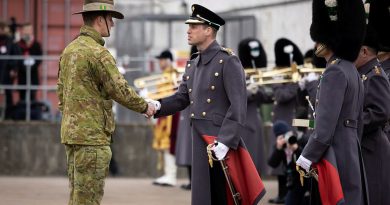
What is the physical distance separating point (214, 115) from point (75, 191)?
124cm

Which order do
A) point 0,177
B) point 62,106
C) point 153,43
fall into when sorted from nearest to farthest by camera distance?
point 62,106 < point 0,177 < point 153,43

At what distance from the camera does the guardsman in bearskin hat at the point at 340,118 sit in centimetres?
866

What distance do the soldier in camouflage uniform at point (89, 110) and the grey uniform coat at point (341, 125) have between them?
55.3 inches

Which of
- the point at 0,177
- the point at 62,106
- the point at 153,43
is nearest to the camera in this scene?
the point at 62,106

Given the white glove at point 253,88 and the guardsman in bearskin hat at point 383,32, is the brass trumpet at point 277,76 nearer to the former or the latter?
the white glove at point 253,88

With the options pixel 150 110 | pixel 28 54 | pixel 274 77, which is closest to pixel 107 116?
pixel 150 110

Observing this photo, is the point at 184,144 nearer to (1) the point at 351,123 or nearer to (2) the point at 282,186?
(2) the point at 282,186

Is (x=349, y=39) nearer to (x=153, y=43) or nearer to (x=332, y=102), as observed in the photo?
(x=332, y=102)

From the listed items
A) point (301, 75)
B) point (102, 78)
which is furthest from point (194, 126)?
point (301, 75)

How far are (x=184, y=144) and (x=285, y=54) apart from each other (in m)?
1.63

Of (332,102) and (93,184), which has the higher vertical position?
(332,102)

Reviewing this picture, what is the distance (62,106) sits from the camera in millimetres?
9375

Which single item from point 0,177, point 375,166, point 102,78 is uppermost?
point 102,78

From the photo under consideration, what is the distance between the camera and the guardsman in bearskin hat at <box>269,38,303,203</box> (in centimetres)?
1432
